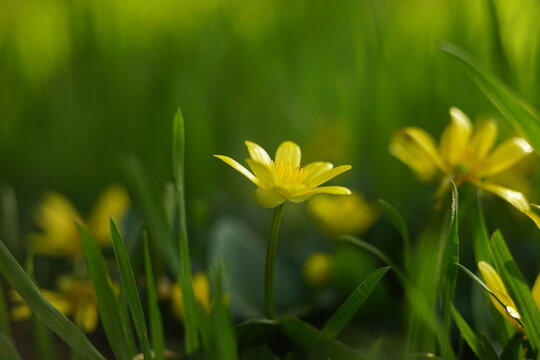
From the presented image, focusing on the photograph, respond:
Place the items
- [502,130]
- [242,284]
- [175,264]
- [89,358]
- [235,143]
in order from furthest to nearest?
[235,143], [502,130], [242,284], [175,264], [89,358]

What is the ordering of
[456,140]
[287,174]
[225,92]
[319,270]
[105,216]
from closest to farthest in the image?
[287,174] < [456,140] < [319,270] < [105,216] < [225,92]

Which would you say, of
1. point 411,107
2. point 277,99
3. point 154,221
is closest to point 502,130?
point 411,107

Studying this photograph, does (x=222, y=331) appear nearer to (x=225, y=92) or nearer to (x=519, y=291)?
(x=519, y=291)

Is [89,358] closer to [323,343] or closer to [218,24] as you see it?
[323,343]

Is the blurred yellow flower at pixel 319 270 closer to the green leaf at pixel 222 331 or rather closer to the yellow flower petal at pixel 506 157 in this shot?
the yellow flower petal at pixel 506 157

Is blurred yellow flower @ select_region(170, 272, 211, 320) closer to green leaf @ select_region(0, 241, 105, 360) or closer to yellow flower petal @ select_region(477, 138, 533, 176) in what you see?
green leaf @ select_region(0, 241, 105, 360)

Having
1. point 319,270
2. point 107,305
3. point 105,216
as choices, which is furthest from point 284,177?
point 105,216
